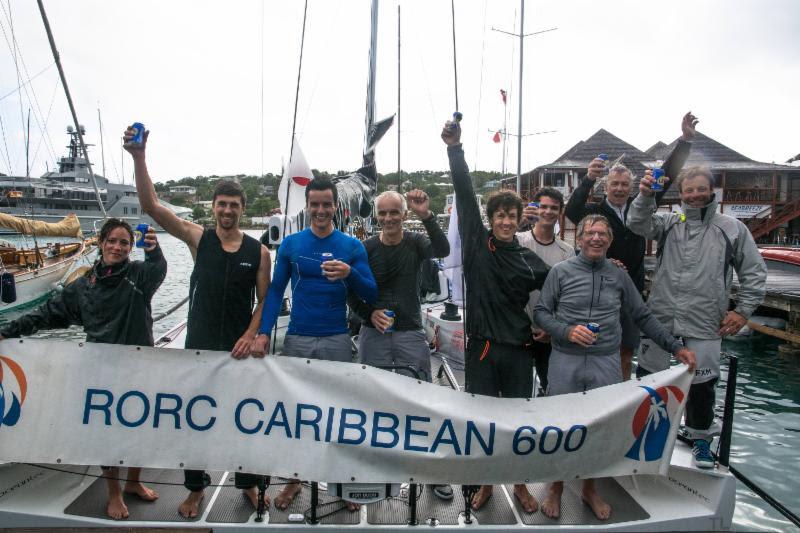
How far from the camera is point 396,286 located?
12.5ft

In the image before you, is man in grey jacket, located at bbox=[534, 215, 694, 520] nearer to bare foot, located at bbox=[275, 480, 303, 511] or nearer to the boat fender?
bare foot, located at bbox=[275, 480, 303, 511]

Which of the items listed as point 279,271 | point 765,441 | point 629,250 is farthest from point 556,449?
point 765,441

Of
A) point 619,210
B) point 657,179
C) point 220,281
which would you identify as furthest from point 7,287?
point 657,179

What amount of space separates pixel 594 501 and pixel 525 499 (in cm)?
46

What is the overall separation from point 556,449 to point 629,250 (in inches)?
70.3

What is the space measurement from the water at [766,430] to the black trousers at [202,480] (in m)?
4.69

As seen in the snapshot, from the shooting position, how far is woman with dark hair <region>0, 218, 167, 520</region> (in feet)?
10.4

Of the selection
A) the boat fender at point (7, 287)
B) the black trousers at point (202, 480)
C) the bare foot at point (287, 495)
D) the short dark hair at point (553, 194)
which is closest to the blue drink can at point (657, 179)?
the short dark hair at point (553, 194)

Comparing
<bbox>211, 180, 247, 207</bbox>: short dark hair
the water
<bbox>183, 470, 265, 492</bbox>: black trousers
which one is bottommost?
the water

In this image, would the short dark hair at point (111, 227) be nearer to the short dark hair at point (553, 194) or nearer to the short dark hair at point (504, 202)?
the short dark hair at point (504, 202)

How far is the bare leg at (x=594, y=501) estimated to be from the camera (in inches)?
128

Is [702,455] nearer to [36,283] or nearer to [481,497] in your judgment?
[481,497]

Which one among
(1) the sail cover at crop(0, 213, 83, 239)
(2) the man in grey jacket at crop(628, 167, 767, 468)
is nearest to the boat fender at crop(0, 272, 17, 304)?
(2) the man in grey jacket at crop(628, 167, 767, 468)

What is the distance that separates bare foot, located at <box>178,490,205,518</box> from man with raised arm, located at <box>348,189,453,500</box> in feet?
4.73
